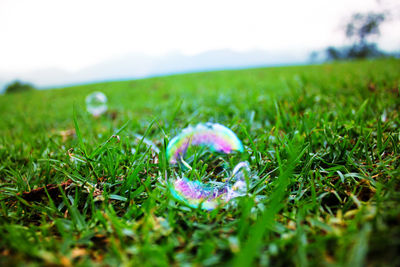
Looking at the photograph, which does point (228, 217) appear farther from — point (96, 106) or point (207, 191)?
point (96, 106)

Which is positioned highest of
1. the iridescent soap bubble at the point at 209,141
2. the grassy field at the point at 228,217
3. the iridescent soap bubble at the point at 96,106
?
the iridescent soap bubble at the point at 96,106

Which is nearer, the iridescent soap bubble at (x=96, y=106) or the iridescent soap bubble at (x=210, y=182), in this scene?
the iridescent soap bubble at (x=210, y=182)

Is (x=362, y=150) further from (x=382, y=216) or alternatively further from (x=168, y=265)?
(x=168, y=265)

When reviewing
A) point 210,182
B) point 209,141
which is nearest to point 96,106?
point 209,141

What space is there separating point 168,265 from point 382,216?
0.72 m

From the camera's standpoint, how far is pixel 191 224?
0.86 m

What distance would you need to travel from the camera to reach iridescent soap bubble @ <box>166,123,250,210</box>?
3.18 ft

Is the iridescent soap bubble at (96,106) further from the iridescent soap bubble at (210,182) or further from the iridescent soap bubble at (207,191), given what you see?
the iridescent soap bubble at (207,191)

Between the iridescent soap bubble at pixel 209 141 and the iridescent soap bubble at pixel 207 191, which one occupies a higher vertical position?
the iridescent soap bubble at pixel 209 141

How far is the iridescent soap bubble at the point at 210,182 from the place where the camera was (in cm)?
97

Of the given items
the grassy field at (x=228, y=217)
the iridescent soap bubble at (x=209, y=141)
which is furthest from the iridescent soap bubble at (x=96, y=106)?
the iridescent soap bubble at (x=209, y=141)

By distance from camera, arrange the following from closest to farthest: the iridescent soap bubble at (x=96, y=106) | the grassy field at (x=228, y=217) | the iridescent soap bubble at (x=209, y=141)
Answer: the grassy field at (x=228, y=217)
the iridescent soap bubble at (x=209, y=141)
the iridescent soap bubble at (x=96, y=106)

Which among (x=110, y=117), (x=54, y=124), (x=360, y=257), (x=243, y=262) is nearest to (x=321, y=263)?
(x=360, y=257)

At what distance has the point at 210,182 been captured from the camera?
1095 millimetres
